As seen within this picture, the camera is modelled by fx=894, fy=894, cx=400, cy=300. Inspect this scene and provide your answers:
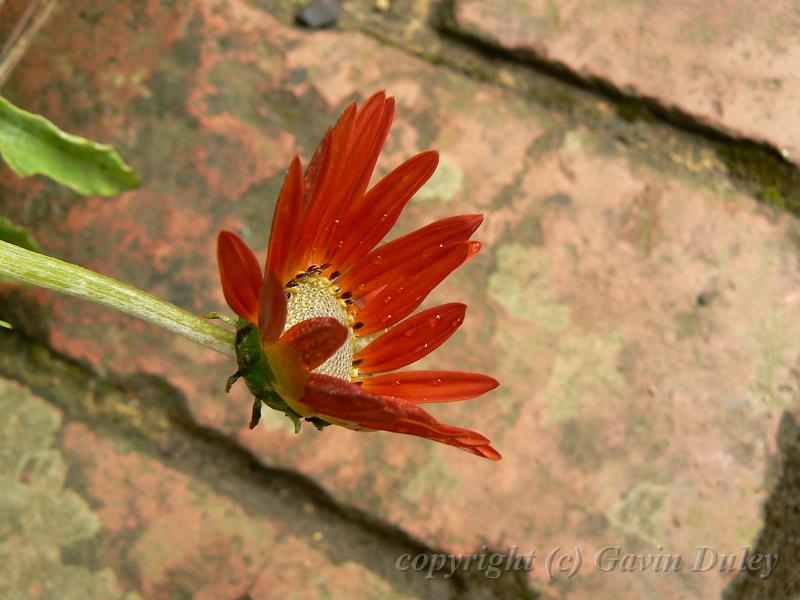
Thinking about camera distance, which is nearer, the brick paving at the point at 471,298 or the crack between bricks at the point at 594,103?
the brick paving at the point at 471,298

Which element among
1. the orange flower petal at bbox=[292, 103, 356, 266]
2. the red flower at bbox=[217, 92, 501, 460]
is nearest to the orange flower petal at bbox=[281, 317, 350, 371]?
the red flower at bbox=[217, 92, 501, 460]

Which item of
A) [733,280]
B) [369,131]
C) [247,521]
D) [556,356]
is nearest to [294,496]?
[247,521]

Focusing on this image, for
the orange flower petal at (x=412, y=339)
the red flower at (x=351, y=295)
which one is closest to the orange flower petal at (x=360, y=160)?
the red flower at (x=351, y=295)

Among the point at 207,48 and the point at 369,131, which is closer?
the point at 369,131

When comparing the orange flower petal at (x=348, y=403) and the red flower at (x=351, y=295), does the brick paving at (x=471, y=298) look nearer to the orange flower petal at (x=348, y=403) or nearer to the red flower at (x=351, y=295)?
the red flower at (x=351, y=295)

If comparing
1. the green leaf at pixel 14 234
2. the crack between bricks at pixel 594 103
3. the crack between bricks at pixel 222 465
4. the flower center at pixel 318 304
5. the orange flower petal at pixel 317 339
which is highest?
the crack between bricks at pixel 594 103

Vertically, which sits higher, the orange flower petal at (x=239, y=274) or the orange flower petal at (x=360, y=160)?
the orange flower petal at (x=360, y=160)

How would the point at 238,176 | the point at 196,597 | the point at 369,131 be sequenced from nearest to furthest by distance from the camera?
the point at 369,131, the point at 196,597, the point at 238,176

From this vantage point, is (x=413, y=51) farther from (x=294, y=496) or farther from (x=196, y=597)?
(x=196, y=597)
